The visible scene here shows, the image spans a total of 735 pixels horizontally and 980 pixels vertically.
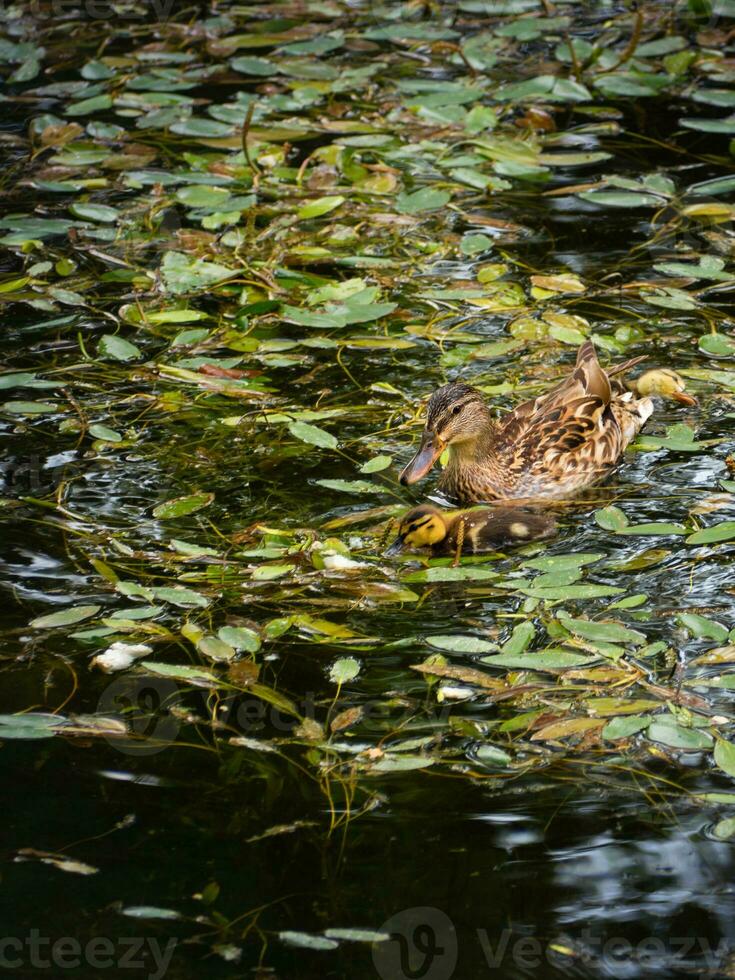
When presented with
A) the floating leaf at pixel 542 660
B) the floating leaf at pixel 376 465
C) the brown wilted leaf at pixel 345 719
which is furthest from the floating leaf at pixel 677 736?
the floating leaf at pixel 376 465

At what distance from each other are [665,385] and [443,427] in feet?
3.88

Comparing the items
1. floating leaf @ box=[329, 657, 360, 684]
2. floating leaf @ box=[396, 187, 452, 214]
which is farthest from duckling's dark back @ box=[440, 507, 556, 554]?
floating leaf @ box=[396, 187, 452, 214]

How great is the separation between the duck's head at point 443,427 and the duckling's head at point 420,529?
1.36ft

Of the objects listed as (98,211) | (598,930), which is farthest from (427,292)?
(598,930)

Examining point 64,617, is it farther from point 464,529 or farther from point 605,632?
point 605,632

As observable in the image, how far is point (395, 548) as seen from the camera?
500 centimetres

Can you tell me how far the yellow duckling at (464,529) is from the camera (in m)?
4.96

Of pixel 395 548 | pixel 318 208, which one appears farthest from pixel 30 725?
pixel 318 208

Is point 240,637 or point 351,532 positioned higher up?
point 240,637

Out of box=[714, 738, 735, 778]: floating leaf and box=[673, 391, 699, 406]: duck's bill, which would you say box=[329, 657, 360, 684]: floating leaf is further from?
box=[673, 391, 699, 406]: duck's bill

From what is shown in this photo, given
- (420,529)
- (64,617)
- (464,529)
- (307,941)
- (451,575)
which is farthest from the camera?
(464,529)

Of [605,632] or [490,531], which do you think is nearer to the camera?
[605,632]

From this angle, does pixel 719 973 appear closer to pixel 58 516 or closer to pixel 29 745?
pixel 29 745

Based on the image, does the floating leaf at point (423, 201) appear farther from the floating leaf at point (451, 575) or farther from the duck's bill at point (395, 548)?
the floating leaf at point (451, 575)
